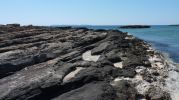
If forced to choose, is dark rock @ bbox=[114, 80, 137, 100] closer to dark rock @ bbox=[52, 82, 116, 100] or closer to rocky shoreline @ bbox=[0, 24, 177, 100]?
rocky shoreline @ bbox=[0, 24, 177, 100]

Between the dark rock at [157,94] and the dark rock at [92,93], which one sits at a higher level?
the dark rock at [92,93]

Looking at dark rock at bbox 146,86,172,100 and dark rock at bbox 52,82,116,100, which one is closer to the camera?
dark rock at bbox 52,82,116,100

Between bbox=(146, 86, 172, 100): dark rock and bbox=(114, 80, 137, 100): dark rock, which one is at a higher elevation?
bbox=(114, 80, 137, 100): dark rock

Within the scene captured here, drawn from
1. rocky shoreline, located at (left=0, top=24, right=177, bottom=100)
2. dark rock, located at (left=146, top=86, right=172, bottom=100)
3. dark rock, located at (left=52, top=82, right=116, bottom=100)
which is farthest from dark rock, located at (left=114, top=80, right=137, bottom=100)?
dark rock, located at (left=146, top=86, right=172, bottom=100)

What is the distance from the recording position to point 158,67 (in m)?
20.0

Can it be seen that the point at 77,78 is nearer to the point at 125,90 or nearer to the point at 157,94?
the point at 125,90

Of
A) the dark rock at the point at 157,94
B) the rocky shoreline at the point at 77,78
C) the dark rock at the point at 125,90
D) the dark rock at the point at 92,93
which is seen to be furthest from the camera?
the dark rock at the point at 157,94

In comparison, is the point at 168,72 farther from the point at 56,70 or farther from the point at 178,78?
the point at 56,70

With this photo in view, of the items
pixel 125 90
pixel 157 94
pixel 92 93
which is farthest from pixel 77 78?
pixel 157 94

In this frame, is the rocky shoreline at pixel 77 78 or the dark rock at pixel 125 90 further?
the rocky shoreline at pixel 77 78

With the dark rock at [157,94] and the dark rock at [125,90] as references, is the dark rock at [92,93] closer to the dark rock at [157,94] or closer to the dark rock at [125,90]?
the dark rock at [125,90]

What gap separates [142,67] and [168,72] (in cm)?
153

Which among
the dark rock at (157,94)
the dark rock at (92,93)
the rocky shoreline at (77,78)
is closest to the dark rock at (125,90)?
the rocky shoreline at (77,78)

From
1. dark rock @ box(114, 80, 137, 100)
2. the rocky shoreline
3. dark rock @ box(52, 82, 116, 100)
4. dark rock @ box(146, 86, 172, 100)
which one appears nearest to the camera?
dark rock @ box(52, 82, 116, 100)
